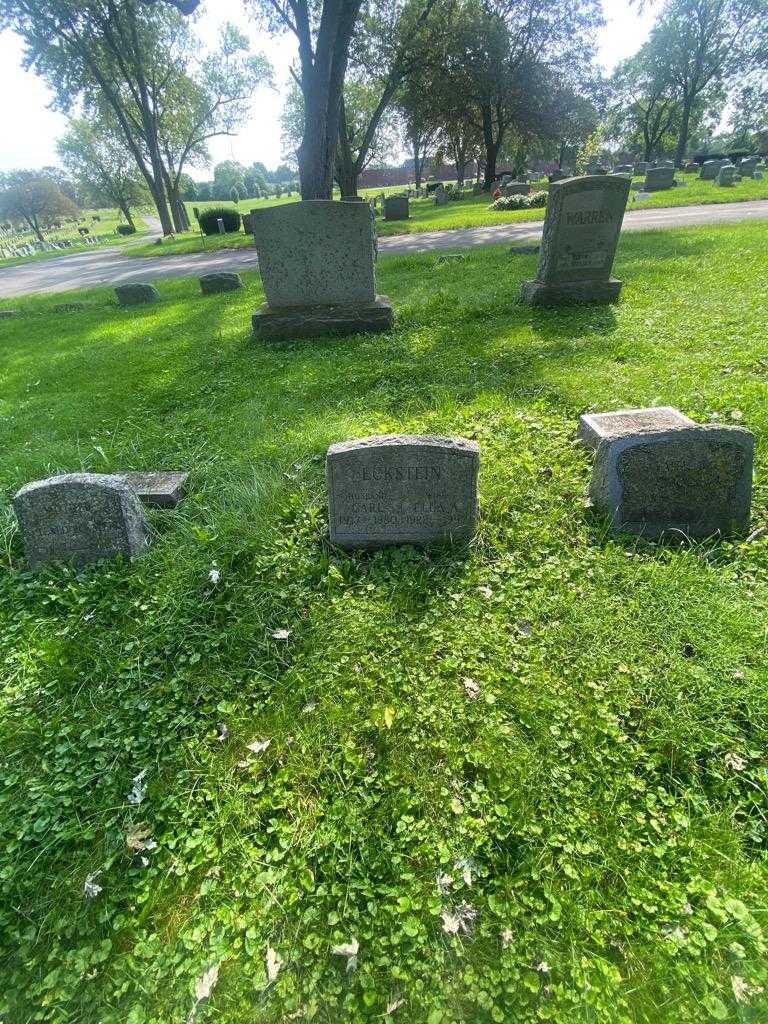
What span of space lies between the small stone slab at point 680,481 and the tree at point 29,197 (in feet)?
220

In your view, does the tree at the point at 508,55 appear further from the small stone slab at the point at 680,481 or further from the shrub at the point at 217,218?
the small stone slab at the point at 680,481

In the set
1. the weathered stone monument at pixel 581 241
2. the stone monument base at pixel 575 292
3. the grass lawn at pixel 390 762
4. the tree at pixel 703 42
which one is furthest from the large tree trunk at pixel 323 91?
the tree at pixel 703 42

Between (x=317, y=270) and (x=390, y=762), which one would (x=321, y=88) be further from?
(x=390, y=762)

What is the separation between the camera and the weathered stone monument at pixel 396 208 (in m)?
21.6

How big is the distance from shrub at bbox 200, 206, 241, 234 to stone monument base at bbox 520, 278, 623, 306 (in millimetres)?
22151

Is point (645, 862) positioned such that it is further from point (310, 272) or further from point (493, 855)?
point (310, 272)

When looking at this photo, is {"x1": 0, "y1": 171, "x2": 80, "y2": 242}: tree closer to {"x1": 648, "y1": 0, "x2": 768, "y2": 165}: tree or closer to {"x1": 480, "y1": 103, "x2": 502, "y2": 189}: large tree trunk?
{"x1": 480, "y1": 103, "x2": 502, "y2": 189}: large tree trunk

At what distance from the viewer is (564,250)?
711cm

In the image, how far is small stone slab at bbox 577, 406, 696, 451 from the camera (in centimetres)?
345

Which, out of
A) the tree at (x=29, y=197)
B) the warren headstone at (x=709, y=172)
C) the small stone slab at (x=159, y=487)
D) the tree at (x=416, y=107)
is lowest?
the small stone slab at (x=159, y=487)

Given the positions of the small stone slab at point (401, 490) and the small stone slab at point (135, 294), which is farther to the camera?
the small stone slab at point (135, 294)

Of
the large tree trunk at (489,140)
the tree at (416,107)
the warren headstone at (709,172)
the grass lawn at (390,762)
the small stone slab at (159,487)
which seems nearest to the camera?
the grass lawn at (390,762)

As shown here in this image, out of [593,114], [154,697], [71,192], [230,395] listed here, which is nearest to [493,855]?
[154,697]

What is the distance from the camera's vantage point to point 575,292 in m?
7.28
